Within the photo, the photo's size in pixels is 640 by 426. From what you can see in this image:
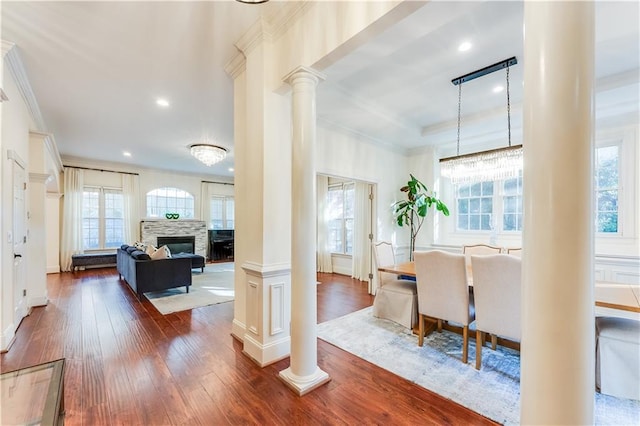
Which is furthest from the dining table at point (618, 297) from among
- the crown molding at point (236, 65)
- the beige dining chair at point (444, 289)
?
the crown molding at point (236, 65)

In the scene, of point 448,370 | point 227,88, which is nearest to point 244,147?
point 227,88

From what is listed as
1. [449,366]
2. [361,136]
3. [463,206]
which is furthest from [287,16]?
[463,206]

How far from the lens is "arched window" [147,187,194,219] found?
846 cm

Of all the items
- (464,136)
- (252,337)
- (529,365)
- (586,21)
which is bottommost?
(252,337)

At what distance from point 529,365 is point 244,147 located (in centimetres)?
285

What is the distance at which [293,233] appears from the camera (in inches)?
85.4

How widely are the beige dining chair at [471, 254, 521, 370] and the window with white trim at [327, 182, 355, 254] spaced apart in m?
4.37

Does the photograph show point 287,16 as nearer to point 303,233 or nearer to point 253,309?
point 303,233

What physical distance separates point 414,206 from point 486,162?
1.87m

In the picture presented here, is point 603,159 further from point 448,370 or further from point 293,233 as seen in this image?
point 293,233

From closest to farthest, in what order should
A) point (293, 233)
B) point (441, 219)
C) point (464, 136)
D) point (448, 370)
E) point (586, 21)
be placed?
point (586, 21) < point (293, 233) < point (448, 370) < point (464, 136) < point (441, 219)

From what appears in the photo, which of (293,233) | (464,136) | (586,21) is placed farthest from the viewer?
(464,136)

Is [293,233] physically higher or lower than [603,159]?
lower

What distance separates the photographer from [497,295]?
227 cm
